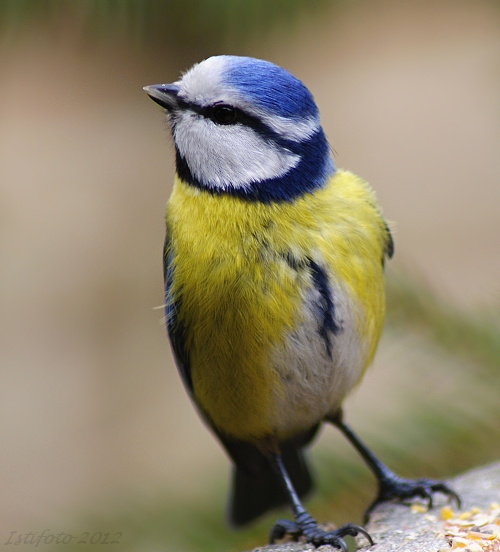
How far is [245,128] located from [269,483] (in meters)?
1.16

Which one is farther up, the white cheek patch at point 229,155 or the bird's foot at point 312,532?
the white cheek patch at point 229,155

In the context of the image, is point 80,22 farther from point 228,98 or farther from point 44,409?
point 44,409

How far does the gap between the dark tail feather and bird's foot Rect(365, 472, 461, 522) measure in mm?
244

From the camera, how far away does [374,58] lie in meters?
5.44

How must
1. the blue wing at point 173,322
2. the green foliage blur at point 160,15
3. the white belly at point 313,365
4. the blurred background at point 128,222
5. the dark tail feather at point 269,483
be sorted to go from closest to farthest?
the green foliage blur at point 160,15 → the white belly at point 313,365 → the blue wing at point 173,322 → the dark tail feather at point 269,483 → the blurred background at point 128,222

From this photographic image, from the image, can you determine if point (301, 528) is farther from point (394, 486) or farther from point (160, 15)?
point (160, 15)

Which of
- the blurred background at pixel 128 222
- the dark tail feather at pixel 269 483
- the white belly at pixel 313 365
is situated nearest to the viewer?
the white belly at pixel 313 365

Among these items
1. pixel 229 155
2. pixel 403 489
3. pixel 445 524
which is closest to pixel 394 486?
pixel 403 489

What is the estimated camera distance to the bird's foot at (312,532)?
1.89 meters

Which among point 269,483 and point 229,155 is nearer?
point 229,155

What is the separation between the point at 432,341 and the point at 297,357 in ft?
1.21

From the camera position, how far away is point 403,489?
2232 millimetres

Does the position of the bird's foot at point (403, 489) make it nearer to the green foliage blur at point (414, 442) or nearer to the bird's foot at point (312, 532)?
the bird's foot at point (312, 532)

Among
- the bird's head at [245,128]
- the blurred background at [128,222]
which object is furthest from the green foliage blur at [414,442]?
the blurred background at [128,222]
